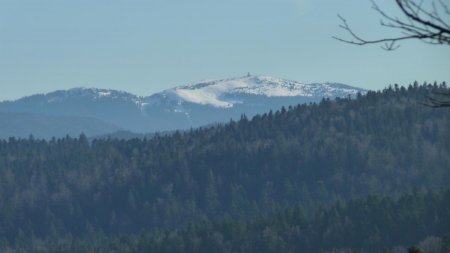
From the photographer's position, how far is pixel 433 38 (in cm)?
1451

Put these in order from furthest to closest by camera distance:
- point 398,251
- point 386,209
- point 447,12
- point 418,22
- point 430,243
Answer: point 386,209 < point 398,251 < point 430,243 < point 447,12 < point 418,22

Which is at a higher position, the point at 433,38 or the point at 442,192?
the point at 433,38

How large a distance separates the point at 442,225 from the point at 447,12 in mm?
177529

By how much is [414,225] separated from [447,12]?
180 metres

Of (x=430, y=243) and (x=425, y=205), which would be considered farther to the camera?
(x=425, y=205)

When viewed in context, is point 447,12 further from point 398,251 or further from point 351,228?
point 351,228

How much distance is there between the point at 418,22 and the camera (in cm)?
1417

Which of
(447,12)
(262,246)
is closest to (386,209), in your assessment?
(262,246)

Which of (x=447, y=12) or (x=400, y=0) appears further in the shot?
(x=447, y=12)

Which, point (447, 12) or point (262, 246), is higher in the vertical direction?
point (447, 12)

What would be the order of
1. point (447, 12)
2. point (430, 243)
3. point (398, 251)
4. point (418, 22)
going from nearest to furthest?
point (418, 22), point (447, 12), point (430, 243), point (398, 251)

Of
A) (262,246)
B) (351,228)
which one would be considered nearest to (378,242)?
(351,228)

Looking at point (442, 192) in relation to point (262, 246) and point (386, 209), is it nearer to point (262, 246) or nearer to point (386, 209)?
point (386, 209)

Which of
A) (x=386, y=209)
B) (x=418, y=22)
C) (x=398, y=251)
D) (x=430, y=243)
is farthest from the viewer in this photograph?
(x=386, y=209)
